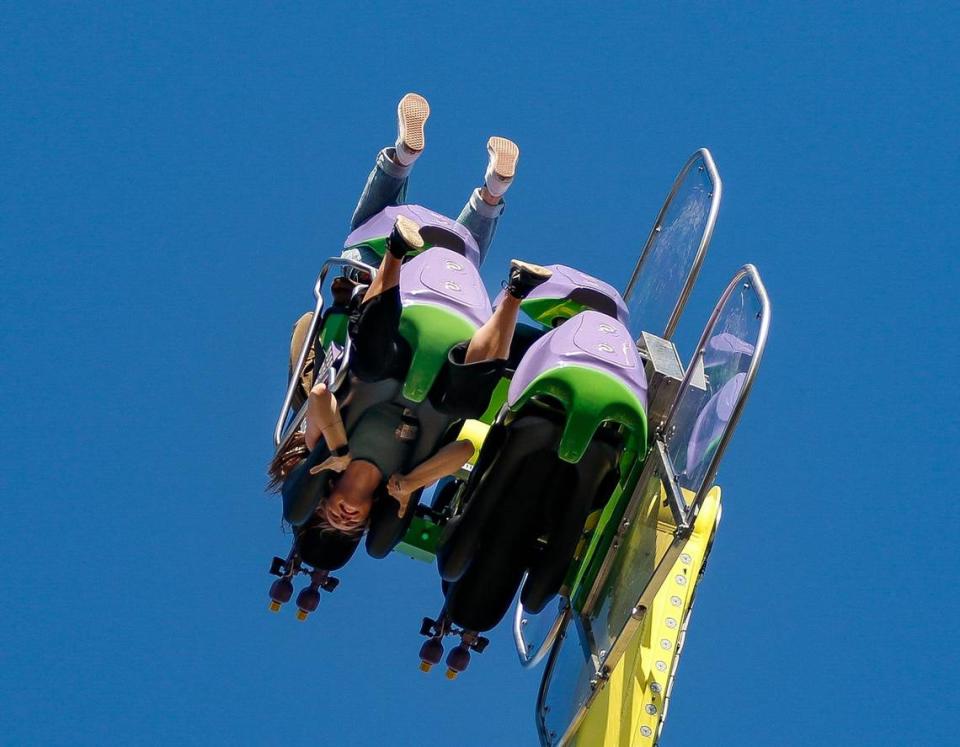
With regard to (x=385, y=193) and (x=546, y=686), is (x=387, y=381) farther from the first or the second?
(x=546, y=686)

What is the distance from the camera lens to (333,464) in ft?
39.4

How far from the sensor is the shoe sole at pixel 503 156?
13.6 metres

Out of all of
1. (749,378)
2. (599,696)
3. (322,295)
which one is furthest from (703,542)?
(322,295)

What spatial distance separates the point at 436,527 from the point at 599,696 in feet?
5.27

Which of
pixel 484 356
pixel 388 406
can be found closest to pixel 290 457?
pixel 388 406

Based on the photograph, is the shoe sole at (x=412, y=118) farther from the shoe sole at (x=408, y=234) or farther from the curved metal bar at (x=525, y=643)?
the curved metal bar at (x=525, y=643)

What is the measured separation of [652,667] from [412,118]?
4440 mm

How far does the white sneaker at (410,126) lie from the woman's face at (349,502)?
2.63 meters

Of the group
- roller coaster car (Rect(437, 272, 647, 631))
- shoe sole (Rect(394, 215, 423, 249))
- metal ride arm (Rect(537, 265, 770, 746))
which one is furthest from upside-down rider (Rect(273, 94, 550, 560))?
metal ride arm (Rect(537, 265, 770, 746))

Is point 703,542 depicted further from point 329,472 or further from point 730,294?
point 329,472

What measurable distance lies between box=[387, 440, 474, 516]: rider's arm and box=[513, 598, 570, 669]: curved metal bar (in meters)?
1.33

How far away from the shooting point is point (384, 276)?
444 inches

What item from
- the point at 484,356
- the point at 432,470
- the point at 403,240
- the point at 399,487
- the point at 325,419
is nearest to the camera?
the point at 403,240

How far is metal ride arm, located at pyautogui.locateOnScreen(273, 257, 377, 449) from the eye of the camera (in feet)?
39.2
